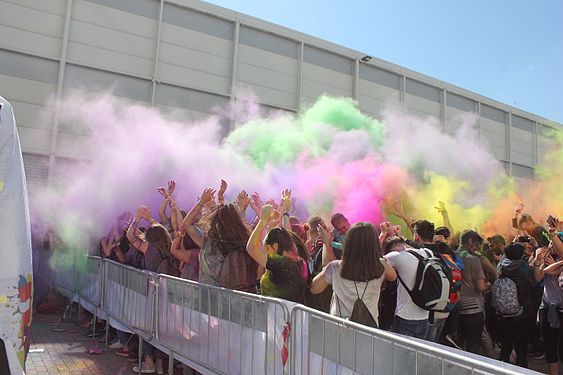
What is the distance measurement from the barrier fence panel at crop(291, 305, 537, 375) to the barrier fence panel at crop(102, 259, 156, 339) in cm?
269

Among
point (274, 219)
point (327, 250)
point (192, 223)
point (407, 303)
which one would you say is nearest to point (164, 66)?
point (192, 223)

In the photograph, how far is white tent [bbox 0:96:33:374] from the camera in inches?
73.7

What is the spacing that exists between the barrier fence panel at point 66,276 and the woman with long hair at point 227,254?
5.22 m

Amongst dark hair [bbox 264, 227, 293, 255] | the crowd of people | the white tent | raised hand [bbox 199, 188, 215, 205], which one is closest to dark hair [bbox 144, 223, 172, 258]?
the crowd of people

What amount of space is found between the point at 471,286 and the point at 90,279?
5869 mm

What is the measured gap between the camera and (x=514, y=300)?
534 centimetres

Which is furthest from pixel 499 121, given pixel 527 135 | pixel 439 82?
pixel 439 82

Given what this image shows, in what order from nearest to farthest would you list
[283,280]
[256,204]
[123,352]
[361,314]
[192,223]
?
[361,314] → [283,280] → [192,223] → [256,204] → [123,352]

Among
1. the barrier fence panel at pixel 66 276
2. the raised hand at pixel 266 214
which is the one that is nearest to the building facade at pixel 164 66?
the barrier fence panel at pixel 66 276

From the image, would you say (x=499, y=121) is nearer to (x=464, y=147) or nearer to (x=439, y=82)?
(x=439, y=82)

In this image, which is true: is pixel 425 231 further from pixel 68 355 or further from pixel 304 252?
pixel 68 355

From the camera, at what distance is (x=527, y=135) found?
896 inches

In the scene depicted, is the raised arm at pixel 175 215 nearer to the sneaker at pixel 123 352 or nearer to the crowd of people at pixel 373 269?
the crowd of people at pixel 373 269

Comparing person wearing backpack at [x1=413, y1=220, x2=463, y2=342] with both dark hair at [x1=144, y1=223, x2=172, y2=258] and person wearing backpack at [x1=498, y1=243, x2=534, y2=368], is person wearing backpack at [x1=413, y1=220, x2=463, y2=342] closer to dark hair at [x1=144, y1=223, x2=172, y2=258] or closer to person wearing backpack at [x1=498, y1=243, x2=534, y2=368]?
person wearing backpack at [x1=498, y1=243, x2=534, y2=368]
